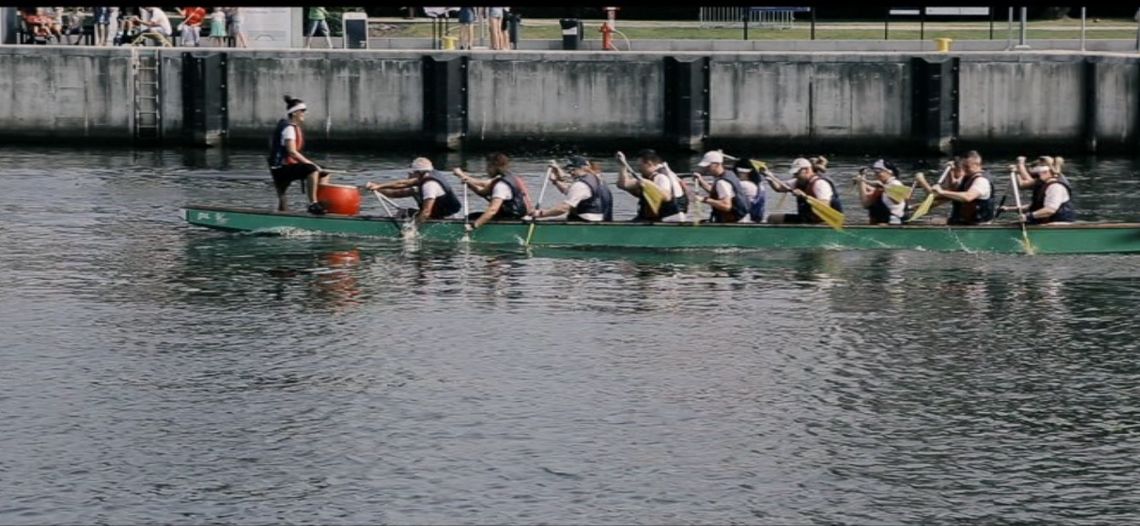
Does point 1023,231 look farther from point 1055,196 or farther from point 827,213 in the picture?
point 827,213

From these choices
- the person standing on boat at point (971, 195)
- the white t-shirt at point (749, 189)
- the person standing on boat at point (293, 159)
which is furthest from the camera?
the person standing on boat at point (293, 159)

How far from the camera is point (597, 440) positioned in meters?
18.7

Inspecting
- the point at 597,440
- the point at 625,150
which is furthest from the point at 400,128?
the point at 597,440

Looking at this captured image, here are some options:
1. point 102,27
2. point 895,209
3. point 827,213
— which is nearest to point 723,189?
point 827,213

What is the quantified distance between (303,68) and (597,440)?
101ft

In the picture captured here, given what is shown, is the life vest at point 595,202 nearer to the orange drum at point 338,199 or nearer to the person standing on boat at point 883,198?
the orange drum at point 338,199

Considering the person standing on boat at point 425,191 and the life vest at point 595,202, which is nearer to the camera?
the life vest at point 595,202

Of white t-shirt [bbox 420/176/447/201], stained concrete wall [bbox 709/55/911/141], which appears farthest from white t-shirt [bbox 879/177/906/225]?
stained concrete wall [bbox 709/55/911/141]

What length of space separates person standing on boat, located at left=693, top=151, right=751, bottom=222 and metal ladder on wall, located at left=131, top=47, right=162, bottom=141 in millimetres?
22127

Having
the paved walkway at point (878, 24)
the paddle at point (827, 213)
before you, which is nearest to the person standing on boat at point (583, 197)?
the paddle at point (827, 213)

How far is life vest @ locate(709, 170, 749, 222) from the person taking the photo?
30206 mm

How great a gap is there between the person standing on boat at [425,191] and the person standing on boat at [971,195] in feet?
28.0

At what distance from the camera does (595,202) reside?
101ft

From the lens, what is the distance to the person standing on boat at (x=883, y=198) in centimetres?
3020
